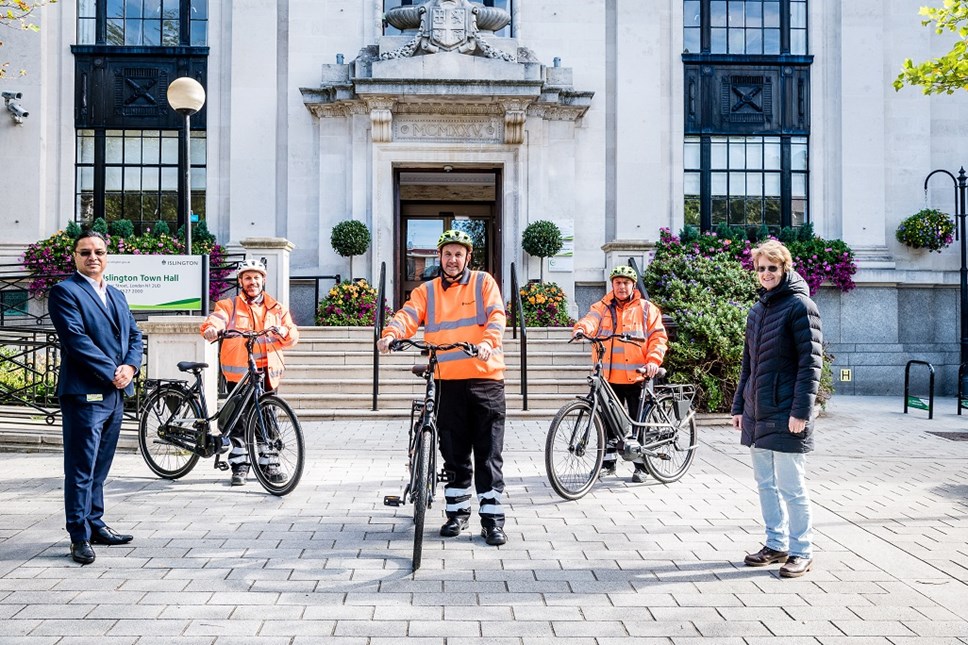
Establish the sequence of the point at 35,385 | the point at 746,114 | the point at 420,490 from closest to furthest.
→ the point at 420,490, the point at 35,385, the point at 746,114

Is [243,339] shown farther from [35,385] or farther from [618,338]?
[35,385]

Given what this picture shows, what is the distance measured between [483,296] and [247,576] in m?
2.23

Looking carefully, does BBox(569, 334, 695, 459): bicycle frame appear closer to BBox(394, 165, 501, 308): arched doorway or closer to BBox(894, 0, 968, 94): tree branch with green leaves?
BBox(894, 0, 968, 94): tree branch with green leaves

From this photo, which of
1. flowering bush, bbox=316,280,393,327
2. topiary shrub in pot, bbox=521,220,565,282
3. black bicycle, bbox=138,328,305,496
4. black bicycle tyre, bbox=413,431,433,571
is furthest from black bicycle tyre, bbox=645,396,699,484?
topiary shrub in pot, bbox=521,220,565,282

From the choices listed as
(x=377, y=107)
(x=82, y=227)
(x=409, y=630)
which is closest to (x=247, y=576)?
(x=409, y=630)

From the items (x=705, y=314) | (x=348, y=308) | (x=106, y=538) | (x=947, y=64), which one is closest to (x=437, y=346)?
(x=106, y=538)

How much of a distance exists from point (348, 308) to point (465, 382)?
9704mm

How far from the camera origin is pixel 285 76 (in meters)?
17.1

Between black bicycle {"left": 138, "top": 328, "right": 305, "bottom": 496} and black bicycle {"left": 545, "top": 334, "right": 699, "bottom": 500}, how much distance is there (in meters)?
2.09

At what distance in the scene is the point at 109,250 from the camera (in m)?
15.9

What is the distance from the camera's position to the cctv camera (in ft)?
53.5

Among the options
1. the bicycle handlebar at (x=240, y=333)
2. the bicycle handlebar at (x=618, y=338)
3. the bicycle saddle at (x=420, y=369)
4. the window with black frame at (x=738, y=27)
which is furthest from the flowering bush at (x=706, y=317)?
the window with black frame at (x=738, y=27)

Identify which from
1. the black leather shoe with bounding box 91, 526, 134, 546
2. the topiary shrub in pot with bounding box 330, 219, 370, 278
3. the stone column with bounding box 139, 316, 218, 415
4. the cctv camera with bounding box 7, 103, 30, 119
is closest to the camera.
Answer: the black leather shoe with bounding box 91, 526, 134, 546

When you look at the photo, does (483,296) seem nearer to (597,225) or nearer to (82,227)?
(597,225)
